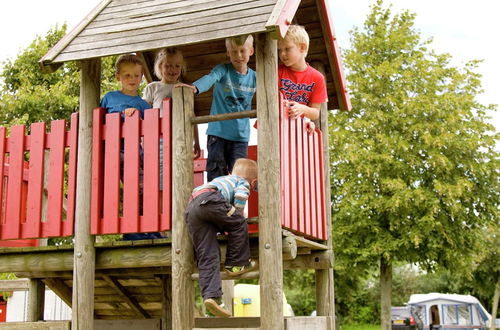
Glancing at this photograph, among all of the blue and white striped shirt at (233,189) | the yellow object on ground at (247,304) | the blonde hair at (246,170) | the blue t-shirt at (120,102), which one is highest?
the blue t-shirt at (120,102)

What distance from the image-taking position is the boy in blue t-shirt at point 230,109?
19.8 feet

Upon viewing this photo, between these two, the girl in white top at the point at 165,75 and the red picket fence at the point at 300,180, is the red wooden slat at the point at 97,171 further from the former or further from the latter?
the red picket fence at the point at 300,180

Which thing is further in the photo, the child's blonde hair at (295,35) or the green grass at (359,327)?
the green grass at (359,327)

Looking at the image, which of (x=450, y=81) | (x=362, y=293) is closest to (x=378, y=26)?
(x=450, y=81)

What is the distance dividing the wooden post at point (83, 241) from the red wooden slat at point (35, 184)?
1.42 feet

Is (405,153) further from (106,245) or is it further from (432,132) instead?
(106,245)

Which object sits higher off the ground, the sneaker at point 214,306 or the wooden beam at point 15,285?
the wooden beam at point 15,285

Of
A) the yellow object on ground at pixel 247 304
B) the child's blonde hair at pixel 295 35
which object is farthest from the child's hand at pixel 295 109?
the yellow object on ground at pixel 247 304

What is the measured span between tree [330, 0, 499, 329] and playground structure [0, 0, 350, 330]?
40.2ft

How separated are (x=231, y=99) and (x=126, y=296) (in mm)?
3564

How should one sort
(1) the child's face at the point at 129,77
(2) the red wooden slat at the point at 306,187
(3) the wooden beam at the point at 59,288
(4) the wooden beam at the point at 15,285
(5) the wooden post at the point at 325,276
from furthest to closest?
1. (4) the wooden beam at the point at 15,285
2. (3) the wooden beam at the point at 59,288
3. (5) the wooden post at the point at 325,276
4. (1) the child's face at the point at 129,77
5. (2) the red wooden slat at the point at 306,187

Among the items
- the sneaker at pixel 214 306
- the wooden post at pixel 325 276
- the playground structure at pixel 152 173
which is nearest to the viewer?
the sneaker at pixel 214 306

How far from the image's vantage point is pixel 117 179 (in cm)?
539

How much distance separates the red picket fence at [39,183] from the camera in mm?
5559
